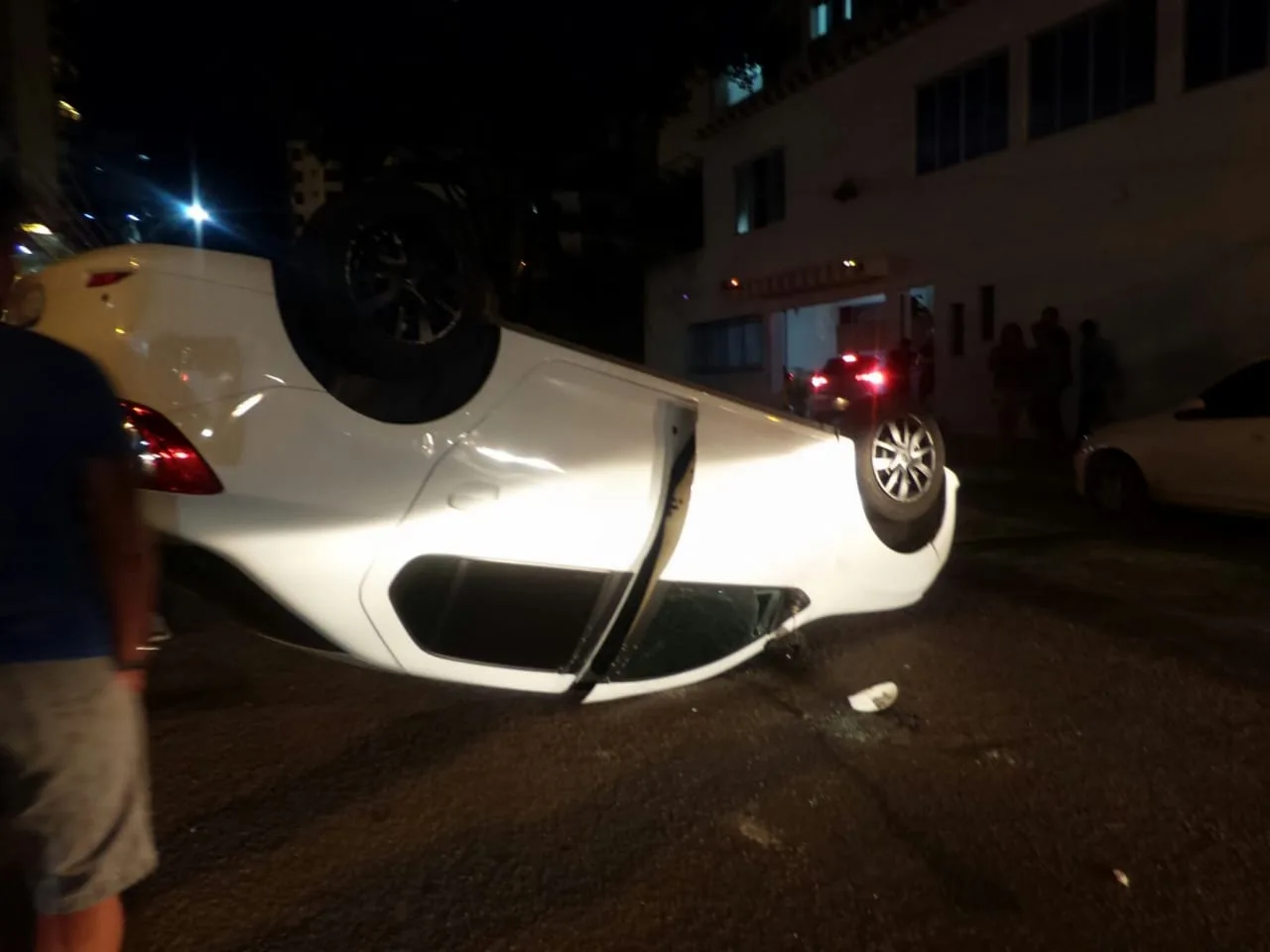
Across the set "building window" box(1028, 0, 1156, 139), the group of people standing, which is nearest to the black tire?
the group of people standing

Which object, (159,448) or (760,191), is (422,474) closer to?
(159,448)

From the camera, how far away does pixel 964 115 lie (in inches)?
699

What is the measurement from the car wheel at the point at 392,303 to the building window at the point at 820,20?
20.9 metres

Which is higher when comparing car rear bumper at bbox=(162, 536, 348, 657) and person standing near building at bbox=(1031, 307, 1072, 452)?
person standing near building at bbox=(1031, 307, 1072, 452)

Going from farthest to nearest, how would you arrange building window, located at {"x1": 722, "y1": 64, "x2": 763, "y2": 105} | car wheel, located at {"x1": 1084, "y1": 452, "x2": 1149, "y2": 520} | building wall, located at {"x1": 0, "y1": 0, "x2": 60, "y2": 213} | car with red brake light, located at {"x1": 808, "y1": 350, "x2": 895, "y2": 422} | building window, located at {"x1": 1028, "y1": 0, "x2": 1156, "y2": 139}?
building window, located at {"x1": 722, "y1": 64, "x2": 763, "y2": 105} → building window, located at {"x1": 1028, "y1": 0, "x2": 1156, "y2": 139} → building wall, located at {"x1": 0, "y1": 0, "x2": 60, "y2": 213} → car with red brake light, located at {"x1": 808, "y1": 350, "x2": 895, "y2": 422} → car wheel, located at {"x1": 1084, "y1": 452, "x2": 1149, "y2": 520}

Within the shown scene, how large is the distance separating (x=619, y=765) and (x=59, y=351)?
103 inches

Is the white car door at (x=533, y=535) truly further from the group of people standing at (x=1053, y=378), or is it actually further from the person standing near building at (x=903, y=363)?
the group of people standing at (x=1053, y=378)

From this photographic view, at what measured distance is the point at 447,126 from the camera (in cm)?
2392

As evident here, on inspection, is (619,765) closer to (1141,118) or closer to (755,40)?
(1141,118)

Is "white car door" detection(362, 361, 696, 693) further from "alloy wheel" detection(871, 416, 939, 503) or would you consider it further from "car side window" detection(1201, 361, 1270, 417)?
"car side window" detection(1201, 361, 1270, 417)

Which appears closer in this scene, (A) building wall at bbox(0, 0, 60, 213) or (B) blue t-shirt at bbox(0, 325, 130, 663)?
(B) blue t-shirt at bbox(0, 325, 130, 663)

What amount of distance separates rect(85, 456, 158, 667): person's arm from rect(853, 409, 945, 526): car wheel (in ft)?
10.3

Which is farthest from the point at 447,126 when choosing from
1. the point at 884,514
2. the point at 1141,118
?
the point at 884,514

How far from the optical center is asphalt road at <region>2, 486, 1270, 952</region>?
3133mm
